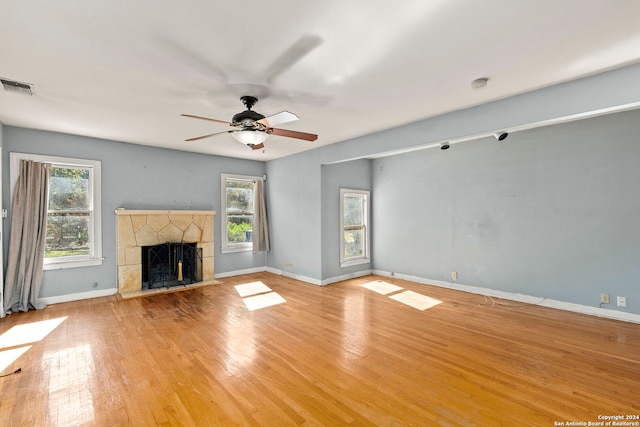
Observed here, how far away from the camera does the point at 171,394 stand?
2352mm

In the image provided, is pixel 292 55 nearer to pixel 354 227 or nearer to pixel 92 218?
pixel 354 227

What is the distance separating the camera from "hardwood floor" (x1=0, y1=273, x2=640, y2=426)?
6.96 feet

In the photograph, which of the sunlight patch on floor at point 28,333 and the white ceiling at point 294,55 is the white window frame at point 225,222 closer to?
the white ceiling at point 294,55

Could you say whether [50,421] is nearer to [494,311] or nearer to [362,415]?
[362,415]

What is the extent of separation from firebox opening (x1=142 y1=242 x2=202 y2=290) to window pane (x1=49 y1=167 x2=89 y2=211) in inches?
51.2

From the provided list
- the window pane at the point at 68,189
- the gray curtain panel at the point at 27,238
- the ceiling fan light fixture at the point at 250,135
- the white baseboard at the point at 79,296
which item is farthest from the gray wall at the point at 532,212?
the gray curtain panel at the point at 27,238

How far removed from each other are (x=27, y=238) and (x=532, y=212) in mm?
7657

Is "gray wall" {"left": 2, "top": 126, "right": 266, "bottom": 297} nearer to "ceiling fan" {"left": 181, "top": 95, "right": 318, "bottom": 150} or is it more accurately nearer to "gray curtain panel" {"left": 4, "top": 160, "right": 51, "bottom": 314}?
"gray curtain panel" {"left": 4, "top": 160, "right": 51, "bottom": 314}

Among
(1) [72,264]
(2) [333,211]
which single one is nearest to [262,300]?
(2) [333,211]

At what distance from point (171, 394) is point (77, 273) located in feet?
12.6

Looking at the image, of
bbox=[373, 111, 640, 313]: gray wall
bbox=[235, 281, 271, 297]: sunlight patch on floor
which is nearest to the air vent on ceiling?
bbox=[235, 281, 271, 297]: sunlight patch on floor

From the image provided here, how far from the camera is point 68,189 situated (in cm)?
490

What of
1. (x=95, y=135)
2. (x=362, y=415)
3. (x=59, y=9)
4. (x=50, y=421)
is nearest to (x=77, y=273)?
(x=95, y=135)

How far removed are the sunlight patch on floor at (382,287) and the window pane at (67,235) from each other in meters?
5.03
